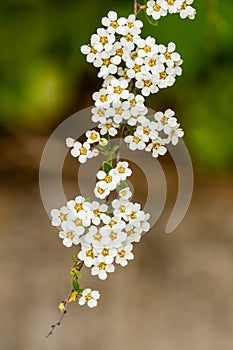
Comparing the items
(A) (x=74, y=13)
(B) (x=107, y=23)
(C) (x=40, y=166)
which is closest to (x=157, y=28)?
(A) (x=74, y=13)

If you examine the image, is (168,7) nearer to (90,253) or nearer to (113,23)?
(113,23)

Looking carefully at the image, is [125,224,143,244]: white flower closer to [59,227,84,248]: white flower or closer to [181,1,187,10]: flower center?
[59,227,84,248]: white flower

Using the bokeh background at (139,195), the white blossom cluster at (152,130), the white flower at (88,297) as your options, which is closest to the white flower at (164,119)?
A: the white blossom cluster at (152,130)

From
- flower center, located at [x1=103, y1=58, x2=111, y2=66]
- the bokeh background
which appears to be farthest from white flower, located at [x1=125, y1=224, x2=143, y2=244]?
the bokeh background

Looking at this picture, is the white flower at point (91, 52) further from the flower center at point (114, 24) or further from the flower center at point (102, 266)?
the flower center at point (102, 266)

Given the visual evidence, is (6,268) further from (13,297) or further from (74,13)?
(74,13)

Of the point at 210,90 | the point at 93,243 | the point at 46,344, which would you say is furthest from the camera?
the point at 210,90

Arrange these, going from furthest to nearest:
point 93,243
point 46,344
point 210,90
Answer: point 210,90 → point 46,344 → point 93,243
